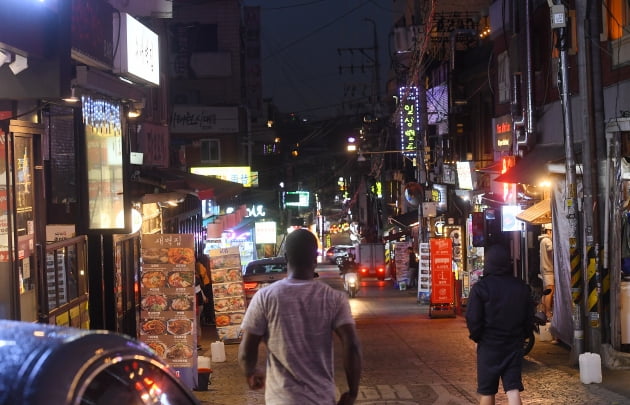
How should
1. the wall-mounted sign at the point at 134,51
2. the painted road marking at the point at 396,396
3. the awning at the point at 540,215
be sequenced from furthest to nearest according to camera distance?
the awning at the point at 540,215
the painted road marking at the point at 396,396
the wall-mounted sign at the point at 134,51

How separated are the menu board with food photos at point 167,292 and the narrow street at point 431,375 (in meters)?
0.88

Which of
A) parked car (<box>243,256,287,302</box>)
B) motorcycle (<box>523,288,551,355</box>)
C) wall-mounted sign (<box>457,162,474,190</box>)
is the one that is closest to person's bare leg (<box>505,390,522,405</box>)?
motorcycle (<box>523,288,551,355</box>)

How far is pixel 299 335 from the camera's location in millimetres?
5406

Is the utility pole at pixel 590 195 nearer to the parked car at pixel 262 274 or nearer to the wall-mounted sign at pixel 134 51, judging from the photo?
the wall-mounted sign at pixel 134 51

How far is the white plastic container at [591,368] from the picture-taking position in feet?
38.8

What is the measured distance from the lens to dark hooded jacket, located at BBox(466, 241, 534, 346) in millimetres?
8602

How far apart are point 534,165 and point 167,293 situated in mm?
7893

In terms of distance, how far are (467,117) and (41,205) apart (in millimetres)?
24392

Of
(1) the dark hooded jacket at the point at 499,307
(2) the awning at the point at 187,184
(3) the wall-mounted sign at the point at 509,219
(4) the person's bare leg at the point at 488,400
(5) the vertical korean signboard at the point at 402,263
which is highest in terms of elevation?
(2) the awning at the point at 187,184

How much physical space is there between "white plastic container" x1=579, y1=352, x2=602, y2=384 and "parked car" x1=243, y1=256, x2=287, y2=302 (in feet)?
45.5

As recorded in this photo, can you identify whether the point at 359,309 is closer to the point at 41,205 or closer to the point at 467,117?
the point at 467,117

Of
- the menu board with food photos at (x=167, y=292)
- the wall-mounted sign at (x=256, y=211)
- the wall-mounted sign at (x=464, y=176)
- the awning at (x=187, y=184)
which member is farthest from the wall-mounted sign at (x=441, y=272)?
the wall-mounted sign at (x=256, y=211)

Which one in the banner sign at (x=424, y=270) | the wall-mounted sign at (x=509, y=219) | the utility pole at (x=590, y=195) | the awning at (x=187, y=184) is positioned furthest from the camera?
the banner sign at (x=424, y=270)

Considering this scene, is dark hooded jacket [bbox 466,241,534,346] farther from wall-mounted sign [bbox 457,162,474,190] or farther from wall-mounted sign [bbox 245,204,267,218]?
wall-mounted sign [bbox 245,204,267,218]
